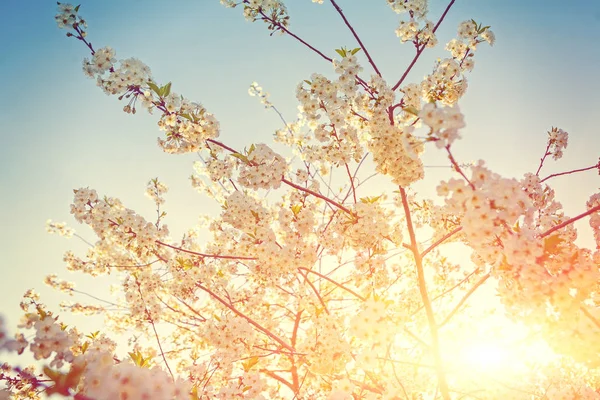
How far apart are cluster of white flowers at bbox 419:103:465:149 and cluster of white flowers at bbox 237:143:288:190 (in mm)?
2492

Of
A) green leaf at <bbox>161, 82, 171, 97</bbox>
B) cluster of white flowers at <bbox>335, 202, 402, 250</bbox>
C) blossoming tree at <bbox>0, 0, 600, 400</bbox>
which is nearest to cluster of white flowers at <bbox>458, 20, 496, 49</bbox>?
blossoming tree at <bbox>0, 0, 600, 400</bbox>

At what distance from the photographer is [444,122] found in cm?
237

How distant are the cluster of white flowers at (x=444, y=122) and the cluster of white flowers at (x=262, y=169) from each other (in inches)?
98.1

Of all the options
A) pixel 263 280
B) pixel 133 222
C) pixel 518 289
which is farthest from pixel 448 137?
pixel 133 222

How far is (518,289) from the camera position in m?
2.83

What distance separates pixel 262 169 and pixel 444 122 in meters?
2.62

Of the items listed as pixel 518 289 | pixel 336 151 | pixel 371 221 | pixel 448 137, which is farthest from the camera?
pixel 336 151

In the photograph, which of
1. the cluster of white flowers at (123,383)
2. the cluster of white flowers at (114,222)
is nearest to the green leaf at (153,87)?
the cluster of white flowers at (114,222)

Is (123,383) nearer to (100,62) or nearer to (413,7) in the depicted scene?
(100,62)

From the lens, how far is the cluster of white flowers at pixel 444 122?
7.72 feet

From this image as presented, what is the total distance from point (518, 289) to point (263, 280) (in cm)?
386

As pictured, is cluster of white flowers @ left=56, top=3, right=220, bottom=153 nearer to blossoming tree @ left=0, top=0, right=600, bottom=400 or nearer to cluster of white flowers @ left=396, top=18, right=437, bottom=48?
blossoming tree @ left=0, top=0, right=600, bottom=400

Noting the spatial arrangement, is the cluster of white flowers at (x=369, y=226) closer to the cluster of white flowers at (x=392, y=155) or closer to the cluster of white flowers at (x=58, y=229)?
the cluster of white flowers at (x=392, y=155)

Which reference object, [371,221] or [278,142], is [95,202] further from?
[371,221]
